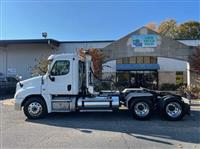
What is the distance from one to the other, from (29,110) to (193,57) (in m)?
19.2

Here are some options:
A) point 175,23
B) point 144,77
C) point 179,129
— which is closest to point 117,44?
point 144,77

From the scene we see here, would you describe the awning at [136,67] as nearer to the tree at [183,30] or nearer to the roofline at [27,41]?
the roofline at [27,41]

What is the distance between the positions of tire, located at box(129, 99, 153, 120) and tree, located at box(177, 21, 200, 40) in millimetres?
51335

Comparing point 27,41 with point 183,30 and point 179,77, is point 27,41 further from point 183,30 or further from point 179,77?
point 183,30

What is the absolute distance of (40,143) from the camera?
8305 mm

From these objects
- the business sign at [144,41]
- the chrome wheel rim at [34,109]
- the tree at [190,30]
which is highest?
the tree at [190,30]

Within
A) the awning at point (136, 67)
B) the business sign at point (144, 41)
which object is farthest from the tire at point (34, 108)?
the awning at point (136, 67)

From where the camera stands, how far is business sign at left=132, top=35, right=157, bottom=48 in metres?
28.6

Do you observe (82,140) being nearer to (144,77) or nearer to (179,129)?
(179,129)

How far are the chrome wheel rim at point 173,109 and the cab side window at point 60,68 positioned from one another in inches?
185

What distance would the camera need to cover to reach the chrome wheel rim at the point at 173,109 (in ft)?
39.8

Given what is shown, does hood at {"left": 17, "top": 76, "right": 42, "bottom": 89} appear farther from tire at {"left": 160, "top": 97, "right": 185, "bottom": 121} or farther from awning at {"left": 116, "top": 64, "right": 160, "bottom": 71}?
awning at {"left": 116, "top": 64, "right": 160, "bottom": 71}

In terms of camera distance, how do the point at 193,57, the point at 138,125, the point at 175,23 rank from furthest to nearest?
1. the point at 175,23
2. the point at 193,57
3. the point at 138,125

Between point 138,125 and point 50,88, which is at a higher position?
point 50,88
